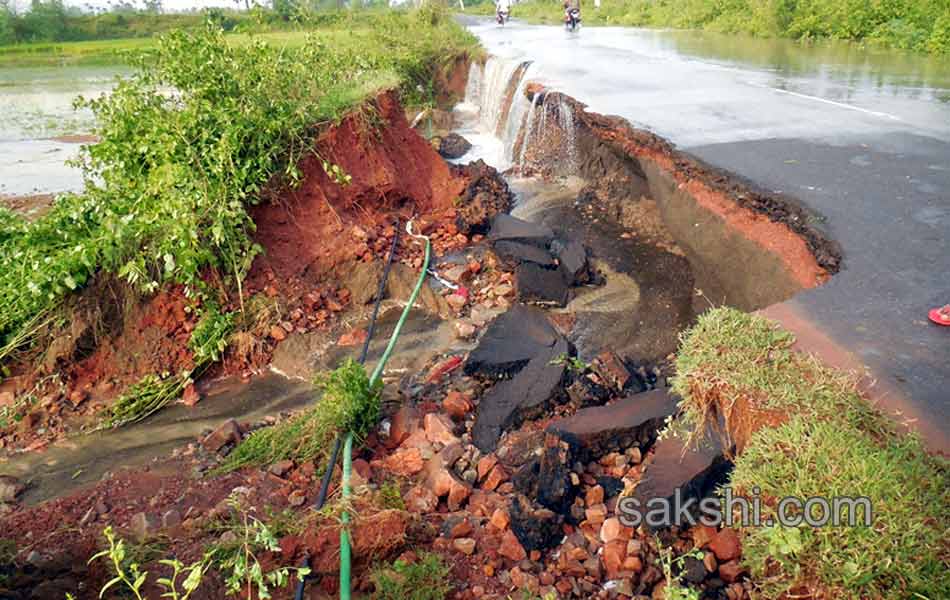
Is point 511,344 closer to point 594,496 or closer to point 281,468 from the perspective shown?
→ point 594,496

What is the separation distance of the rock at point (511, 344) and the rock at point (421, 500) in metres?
1.58

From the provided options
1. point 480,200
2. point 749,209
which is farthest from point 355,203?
point 749,209

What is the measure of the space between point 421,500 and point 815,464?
216 cm

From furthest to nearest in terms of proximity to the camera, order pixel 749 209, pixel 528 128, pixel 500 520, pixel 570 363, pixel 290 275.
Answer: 1. pixel 528 128
2. pixel 290 275
3. pixel 749 209
4. pixel 570 363
5. pixel 500 520

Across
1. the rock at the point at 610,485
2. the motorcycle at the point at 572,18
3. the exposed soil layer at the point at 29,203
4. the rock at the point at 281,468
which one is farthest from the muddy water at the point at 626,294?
the motorcycle at the point at 572,18

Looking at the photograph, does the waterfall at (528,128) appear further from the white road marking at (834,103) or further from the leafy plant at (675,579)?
the leafy plant at (675,579)

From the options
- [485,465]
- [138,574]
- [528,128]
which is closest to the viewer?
[138,574]

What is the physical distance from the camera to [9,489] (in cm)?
462

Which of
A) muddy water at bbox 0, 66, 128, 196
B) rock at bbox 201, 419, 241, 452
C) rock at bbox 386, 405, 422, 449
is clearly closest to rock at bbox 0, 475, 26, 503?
rock at bbox 201, 419, 241, 452

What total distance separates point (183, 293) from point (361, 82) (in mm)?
4201

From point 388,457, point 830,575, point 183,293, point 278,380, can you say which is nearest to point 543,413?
point 388,457

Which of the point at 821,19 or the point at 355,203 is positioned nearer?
the point at 355,203

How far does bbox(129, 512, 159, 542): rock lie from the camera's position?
3.58m

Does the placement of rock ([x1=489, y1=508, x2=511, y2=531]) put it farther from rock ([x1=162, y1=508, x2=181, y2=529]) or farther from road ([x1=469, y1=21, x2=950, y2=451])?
road ([x1=469, y1=21, x2=950, y2=451])
